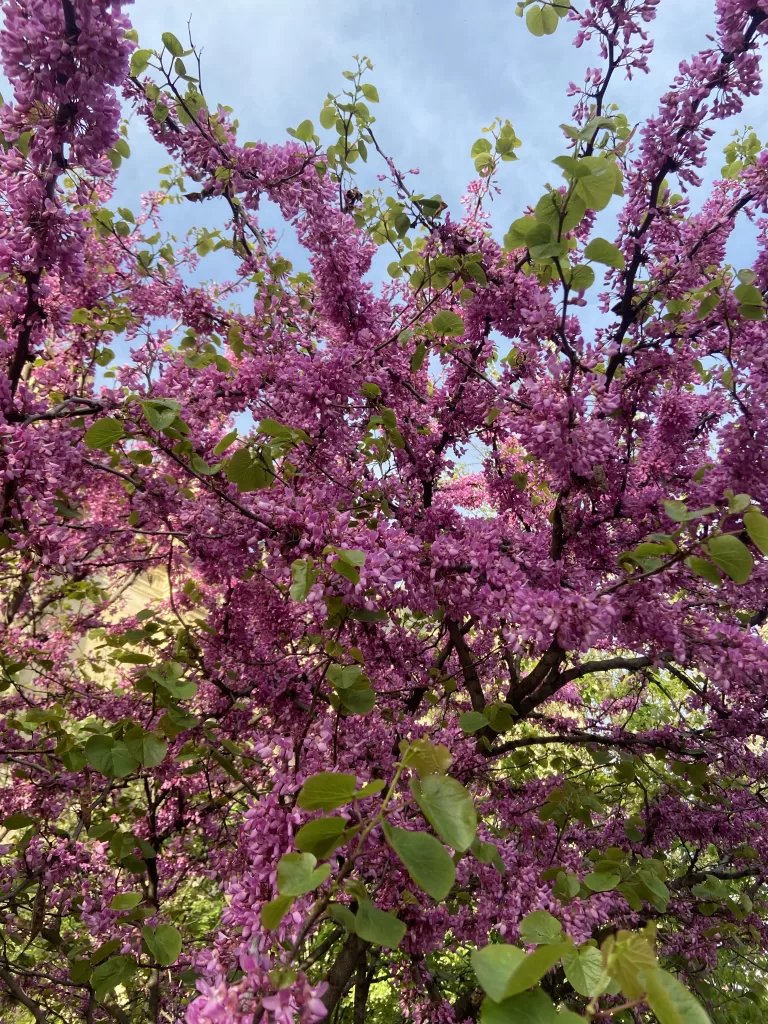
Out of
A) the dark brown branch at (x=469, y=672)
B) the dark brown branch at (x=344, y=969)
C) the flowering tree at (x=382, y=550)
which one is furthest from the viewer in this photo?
the dark brown branch at (x=469, y=672)

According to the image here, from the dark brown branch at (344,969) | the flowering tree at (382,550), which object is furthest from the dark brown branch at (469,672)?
the dark brown branch at (344,969)

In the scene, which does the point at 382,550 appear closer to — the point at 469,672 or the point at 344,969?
the point at 469,672

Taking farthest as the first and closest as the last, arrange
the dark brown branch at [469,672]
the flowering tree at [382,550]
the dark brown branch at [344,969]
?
the dark brown branch at [469,672] → the dark brown branch at [344,969] → the flowering tree at [382,550]

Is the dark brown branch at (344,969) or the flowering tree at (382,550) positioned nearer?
the flowering tree at (382,550)

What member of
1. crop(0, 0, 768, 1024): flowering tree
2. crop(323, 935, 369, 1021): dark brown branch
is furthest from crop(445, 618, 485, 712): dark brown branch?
crop(323, 935, 369, 1021): dark brown branch

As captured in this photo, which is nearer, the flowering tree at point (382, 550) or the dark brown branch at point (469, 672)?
the flowering tree at point (382, 550)

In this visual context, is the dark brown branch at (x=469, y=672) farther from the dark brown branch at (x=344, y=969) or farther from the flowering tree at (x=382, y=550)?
the dark brown branch at (x=344, y=969)

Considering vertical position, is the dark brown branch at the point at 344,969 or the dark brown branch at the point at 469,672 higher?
the dark brown branch at the point at 469,672

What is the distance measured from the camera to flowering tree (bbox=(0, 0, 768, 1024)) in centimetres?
164

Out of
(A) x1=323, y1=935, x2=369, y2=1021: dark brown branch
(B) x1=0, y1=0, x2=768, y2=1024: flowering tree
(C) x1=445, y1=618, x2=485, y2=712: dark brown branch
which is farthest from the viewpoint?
(C) x1=445, y1=618, x2=485, y2=712: dark brown branch

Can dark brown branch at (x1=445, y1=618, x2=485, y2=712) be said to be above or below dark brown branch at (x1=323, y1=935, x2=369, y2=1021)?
above

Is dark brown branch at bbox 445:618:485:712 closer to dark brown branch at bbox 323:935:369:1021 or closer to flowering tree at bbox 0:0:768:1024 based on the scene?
flowering tree at bbox 0:0:768:1024

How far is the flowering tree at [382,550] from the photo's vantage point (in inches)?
64.5

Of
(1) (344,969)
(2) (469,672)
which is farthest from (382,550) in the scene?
(1) (344,969)
